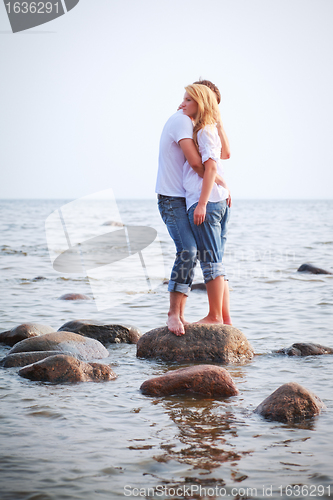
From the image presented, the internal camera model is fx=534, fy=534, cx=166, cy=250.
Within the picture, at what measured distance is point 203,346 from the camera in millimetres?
5020

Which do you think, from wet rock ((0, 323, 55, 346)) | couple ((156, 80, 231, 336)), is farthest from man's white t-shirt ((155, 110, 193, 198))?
wet rock ((0, 323, 55, 346))

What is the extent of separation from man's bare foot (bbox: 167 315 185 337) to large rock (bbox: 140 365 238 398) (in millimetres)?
954

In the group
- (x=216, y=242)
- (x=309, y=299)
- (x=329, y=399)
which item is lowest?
(x=309, y=299)

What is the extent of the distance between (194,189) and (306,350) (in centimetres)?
194

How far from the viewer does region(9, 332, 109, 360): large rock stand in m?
5.06

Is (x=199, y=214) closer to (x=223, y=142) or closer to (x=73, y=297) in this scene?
(x=223, y=142)

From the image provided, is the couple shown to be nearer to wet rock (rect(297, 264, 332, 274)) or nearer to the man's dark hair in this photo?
the man's dark hair

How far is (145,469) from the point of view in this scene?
2.81m

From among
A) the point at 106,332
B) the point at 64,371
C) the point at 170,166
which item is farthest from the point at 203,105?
the point at 106,332

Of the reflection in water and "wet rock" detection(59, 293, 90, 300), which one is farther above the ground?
the reflection in water

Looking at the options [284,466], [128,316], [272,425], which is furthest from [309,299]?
[284,466]

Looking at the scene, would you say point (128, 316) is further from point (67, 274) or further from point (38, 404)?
point (67, 274)

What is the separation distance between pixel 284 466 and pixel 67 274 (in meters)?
9.19

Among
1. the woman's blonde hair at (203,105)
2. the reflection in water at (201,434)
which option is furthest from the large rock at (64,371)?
the woman's blonde hair at (203,105)
